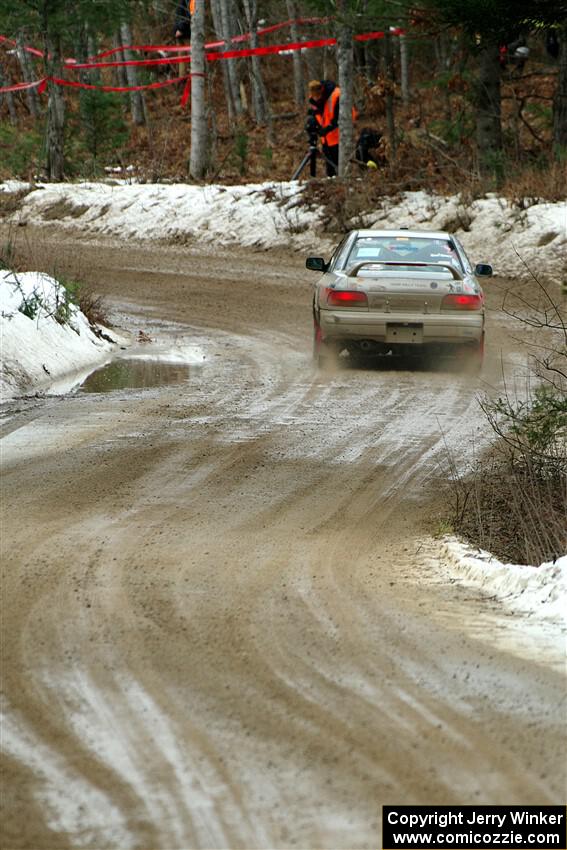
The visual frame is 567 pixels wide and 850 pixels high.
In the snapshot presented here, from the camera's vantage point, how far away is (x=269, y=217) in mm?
24766

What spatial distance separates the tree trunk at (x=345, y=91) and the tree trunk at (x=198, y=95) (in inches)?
181

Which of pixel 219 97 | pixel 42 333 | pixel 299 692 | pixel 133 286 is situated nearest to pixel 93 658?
pixel 299 692

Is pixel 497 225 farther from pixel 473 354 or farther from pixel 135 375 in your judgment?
pixel 135 375

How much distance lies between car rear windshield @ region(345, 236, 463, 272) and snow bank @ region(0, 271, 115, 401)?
3.20 meters

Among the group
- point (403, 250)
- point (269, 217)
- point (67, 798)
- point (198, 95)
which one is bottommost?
point (269, 217)

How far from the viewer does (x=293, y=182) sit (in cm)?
2584

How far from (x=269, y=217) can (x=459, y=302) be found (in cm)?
1270

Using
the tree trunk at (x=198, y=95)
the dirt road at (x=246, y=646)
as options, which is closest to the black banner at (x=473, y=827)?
the dirt road at (x=246, y=646)

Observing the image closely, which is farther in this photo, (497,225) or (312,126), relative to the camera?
(312,126)

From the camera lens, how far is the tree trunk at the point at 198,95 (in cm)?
2833

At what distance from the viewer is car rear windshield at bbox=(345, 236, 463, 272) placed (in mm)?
13172

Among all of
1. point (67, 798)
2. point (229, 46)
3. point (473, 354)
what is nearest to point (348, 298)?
point (473, 354)

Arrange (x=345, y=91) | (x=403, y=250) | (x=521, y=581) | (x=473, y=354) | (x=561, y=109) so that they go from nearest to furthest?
(x=521, y=581)
(x=473, y=354)
(x=403, y=250)
(x=561, y=109)
(x=345, y=91)

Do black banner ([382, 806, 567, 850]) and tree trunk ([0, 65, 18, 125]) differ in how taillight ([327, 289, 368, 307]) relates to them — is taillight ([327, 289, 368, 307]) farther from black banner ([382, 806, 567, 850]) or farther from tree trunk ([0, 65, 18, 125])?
tree trunk ([0, 65, 18, 125])
